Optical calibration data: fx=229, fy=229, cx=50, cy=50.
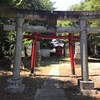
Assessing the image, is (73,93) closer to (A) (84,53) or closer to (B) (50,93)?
(B) (50,93)

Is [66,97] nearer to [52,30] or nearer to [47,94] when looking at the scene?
[47,94]

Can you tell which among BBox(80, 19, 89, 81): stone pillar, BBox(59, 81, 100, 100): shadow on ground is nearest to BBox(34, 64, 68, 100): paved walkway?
BBox(59, 81, 100, 100): shadow on ground

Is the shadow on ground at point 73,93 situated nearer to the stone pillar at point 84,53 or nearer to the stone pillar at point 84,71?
the stone pillar at point 84,71

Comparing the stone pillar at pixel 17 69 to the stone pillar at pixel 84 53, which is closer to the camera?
the stone pillar at pixel 17 69

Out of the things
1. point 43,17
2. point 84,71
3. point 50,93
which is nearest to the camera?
point 50,93

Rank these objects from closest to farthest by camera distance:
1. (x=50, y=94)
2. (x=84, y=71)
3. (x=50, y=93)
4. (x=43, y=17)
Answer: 1. (x=50, y=94)
2. (x=50, y=93)
3. (x=84, y=71)
4. (x=43, y=17)

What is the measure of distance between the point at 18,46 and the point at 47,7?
1889 centimetres

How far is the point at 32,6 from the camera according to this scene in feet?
75.7

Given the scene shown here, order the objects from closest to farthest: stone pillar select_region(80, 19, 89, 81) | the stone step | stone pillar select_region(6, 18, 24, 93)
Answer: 1. the stone step
2. stone pillar select_region(6, 18, 24, 93)
3. stone pillar select_region(80, 19, 89, 81)

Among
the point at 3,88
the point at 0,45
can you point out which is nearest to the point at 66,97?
the point at 3,88

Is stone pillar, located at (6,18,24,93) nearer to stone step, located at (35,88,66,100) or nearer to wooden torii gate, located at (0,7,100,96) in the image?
wooden torii gate, located at (0,7,100,96)

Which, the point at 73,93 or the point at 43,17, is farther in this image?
the point at 43,17

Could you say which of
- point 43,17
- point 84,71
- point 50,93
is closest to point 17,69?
point 50,93

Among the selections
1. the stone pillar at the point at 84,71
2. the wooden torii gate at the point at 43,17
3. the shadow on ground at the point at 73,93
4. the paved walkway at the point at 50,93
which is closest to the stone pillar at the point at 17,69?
the wooden torii gate at the point at 43,17
